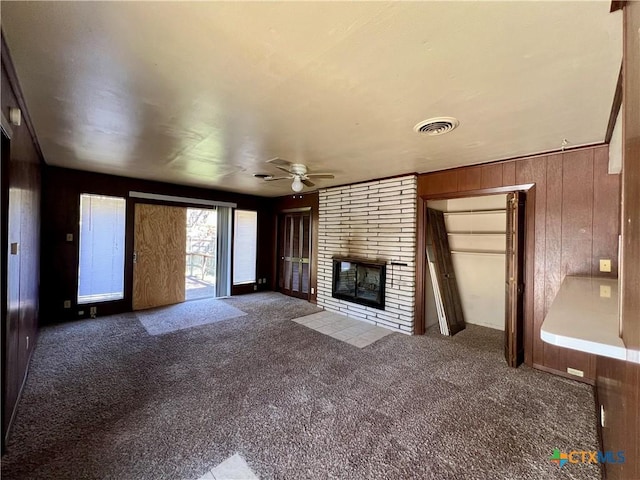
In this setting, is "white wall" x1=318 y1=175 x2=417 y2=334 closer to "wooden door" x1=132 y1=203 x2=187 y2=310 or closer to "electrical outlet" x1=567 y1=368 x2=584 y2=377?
"electrical outlet" x1=567 y1=368 x2=584 y2=377

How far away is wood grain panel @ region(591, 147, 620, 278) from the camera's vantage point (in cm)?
263

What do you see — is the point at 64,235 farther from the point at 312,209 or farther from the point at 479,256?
the point at 479,256

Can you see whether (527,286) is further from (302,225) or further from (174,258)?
(174,258)

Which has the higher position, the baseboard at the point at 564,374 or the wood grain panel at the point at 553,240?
the wood grain panel at the point at 553,240

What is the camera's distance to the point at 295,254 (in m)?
6.54

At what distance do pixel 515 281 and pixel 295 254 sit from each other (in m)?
4.45

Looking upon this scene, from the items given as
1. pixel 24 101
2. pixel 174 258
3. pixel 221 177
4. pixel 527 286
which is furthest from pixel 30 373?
pixel 527 286

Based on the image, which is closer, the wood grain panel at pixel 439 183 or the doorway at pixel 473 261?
the wood grain panel at pixel 439 183

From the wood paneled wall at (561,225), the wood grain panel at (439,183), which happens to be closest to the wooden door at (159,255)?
the wood grain panel at (439,183)

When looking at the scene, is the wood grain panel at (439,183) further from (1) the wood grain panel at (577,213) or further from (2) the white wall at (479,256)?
(1) the wood grain panel at (577,213)

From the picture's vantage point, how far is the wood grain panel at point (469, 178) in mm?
3505

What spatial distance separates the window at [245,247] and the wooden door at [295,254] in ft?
2.18

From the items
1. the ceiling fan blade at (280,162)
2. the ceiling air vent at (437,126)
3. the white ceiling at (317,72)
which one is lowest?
the ceiling fan blade at (280,162)

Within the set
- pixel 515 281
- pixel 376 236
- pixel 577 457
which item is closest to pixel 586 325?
pixel 577 457
